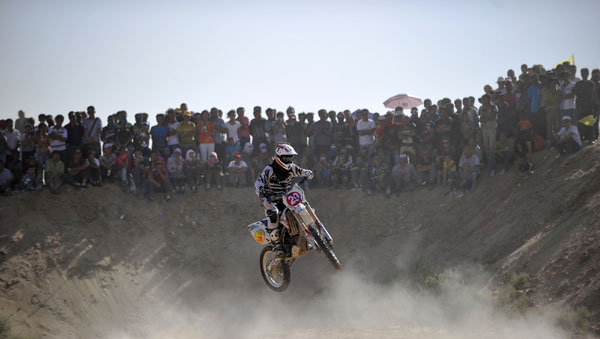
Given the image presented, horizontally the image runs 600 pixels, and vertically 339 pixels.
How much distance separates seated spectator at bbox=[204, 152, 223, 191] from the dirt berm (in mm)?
1047

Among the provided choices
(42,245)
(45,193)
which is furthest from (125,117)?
(42,245)

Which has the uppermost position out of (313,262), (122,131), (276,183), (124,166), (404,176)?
(122,131)

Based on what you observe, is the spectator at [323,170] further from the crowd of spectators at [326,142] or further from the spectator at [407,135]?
the spectator at [407,135]

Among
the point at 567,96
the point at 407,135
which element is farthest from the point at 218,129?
the point at 567,96

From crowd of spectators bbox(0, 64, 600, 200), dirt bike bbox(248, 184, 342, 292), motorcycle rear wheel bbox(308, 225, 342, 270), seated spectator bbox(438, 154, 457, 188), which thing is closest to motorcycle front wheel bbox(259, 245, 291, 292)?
dirt bike bbox(248, 184, 342, 292)

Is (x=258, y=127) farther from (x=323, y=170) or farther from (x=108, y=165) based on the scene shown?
(x=108, y=165)

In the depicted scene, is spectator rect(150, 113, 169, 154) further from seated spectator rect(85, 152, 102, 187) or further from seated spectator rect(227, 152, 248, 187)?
seated spectator rect(227, 152, 248, 187)

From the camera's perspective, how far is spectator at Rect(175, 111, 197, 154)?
2084 centimetres

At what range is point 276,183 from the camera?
11.6m

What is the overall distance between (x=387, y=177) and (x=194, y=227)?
825 cm

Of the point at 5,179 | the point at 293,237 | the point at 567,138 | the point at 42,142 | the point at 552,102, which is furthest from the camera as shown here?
the point at 5,179

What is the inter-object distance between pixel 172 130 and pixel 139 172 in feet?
7.36

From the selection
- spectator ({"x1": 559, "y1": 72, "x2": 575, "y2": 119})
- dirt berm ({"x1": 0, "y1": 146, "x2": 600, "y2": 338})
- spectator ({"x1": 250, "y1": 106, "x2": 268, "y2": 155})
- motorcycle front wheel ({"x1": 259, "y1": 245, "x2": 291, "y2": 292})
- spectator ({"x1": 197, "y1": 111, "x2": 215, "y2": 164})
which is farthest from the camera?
spectator ({"x1": 250, "y1": 106, "x2": 268, "y2": 155})

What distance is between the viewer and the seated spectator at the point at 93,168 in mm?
20219
